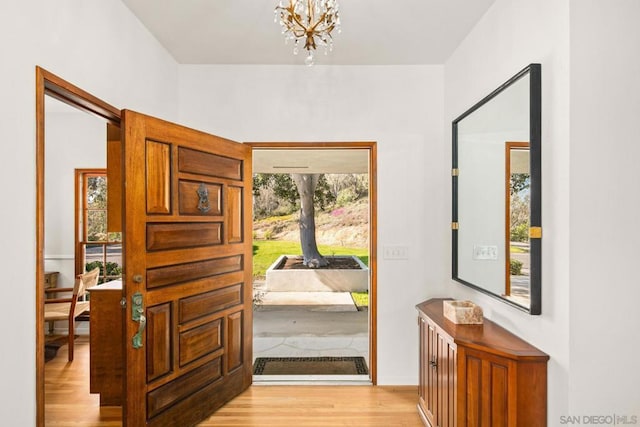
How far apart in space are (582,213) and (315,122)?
6.92 ft

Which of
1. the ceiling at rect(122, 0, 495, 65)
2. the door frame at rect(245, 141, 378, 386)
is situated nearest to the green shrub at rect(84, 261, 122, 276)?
the door frame at rect(245, 141, 378, 386)

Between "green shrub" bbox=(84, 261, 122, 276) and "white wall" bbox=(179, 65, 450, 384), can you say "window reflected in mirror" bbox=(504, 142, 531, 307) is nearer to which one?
"white wall" bbox=(179, 65, 450, 384)

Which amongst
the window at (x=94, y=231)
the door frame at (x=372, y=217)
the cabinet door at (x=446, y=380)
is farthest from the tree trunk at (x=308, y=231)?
the cabinet door at (x=446, y=380)

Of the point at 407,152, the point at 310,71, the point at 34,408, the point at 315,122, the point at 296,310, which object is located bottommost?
the point at 296,310

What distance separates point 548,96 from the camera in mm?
1723

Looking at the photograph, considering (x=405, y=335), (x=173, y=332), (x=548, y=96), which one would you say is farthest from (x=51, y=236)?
(x=548, y=96)

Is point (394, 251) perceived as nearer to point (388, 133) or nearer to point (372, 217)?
point (372, 217)

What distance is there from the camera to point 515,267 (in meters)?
1.93

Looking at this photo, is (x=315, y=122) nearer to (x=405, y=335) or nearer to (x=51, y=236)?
(x=405, y=335)

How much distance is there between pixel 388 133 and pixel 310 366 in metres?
2.20

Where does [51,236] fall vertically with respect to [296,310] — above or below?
above

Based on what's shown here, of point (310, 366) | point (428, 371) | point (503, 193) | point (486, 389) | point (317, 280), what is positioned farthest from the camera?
point (317, 280)

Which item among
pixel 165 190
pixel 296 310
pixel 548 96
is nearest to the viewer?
pixel 548 96

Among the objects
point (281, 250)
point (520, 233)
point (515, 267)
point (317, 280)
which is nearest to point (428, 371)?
point (515, 267)
